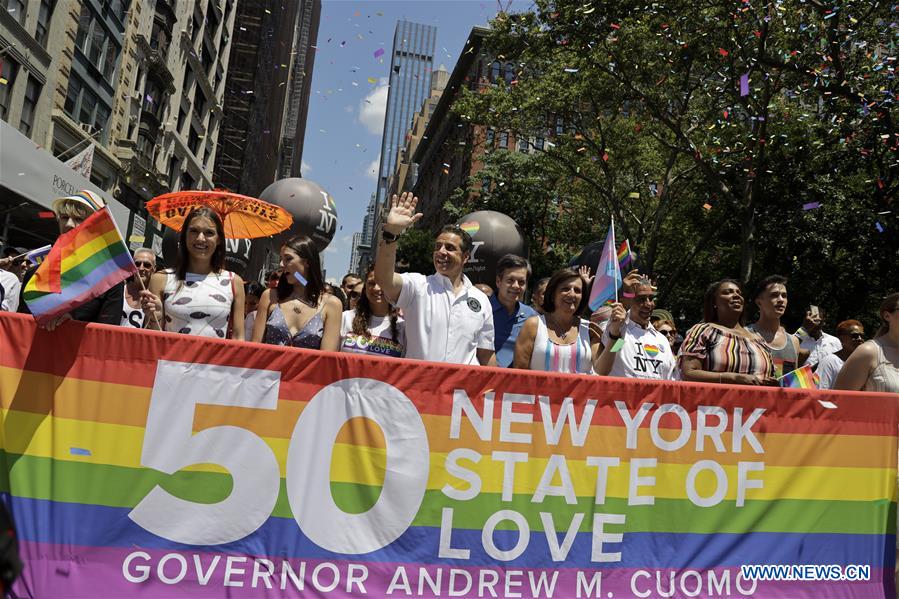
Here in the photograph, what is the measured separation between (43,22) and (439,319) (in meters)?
22.3

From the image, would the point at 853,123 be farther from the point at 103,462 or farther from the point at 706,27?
the point at 103,462

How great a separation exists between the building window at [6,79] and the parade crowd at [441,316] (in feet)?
57.1

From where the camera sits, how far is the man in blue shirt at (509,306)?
556 cm

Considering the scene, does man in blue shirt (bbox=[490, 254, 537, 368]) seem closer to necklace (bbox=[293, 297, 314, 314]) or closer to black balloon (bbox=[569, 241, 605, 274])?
necklace (bbox=[293, 297, 314, 314])

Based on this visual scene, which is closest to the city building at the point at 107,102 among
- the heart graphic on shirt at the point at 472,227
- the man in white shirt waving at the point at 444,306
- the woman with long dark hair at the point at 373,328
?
the heart graphic on shirt at the point at 472,227

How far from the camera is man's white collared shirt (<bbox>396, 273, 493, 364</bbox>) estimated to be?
14.6 ft

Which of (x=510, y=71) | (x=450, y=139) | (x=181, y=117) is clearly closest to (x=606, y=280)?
(x=181, y=117)

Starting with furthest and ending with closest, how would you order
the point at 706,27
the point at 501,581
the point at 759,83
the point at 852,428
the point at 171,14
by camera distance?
the point at 171,14
the point at 759,83
the point at 706,27
the point at 852,428
the point at 501,581

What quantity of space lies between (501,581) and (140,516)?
70.3 inches

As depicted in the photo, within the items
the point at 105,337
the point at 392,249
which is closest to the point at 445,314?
the point at 392,249

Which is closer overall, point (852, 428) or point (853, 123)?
point (852, 428)

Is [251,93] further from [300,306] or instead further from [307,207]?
[300,306]

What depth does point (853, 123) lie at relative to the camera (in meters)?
16.1

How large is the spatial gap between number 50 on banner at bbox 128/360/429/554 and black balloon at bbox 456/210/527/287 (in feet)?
20.4
